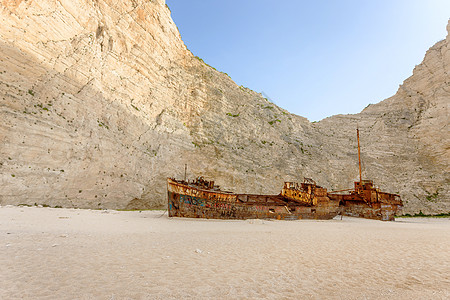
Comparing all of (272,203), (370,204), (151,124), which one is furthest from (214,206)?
(370,204)

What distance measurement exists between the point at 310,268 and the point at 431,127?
49.6 metres

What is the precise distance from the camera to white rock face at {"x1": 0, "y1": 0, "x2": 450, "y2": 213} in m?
18.0

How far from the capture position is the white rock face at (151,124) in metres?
18.0

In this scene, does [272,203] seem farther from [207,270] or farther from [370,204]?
[207,270]

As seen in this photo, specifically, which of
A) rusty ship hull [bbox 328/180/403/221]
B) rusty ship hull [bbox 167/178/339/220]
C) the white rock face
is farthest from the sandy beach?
rusty ship hull [bbox 328/180/403/221]

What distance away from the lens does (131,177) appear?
2314cm

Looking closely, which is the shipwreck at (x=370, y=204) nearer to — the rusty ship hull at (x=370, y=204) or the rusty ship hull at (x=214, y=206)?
the rusty ship hull at (x=370, y=204)

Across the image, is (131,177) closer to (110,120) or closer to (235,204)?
(110,120)

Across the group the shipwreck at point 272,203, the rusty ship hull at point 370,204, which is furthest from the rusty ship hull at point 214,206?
the rusty ship hull at point 370,204

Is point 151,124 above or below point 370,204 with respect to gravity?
above

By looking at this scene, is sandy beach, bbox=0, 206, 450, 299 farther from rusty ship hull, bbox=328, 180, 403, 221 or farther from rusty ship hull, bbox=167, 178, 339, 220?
rusty ship hull, bbox=328, 180, 403, 221

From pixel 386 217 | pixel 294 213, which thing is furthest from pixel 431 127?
pixel 294 213

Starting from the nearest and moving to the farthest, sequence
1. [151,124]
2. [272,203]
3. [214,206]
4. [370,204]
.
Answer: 1. [214,206]
2. [272,203]
3. [370,204]
4. [151,124]

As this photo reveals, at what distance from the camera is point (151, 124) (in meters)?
27.3
